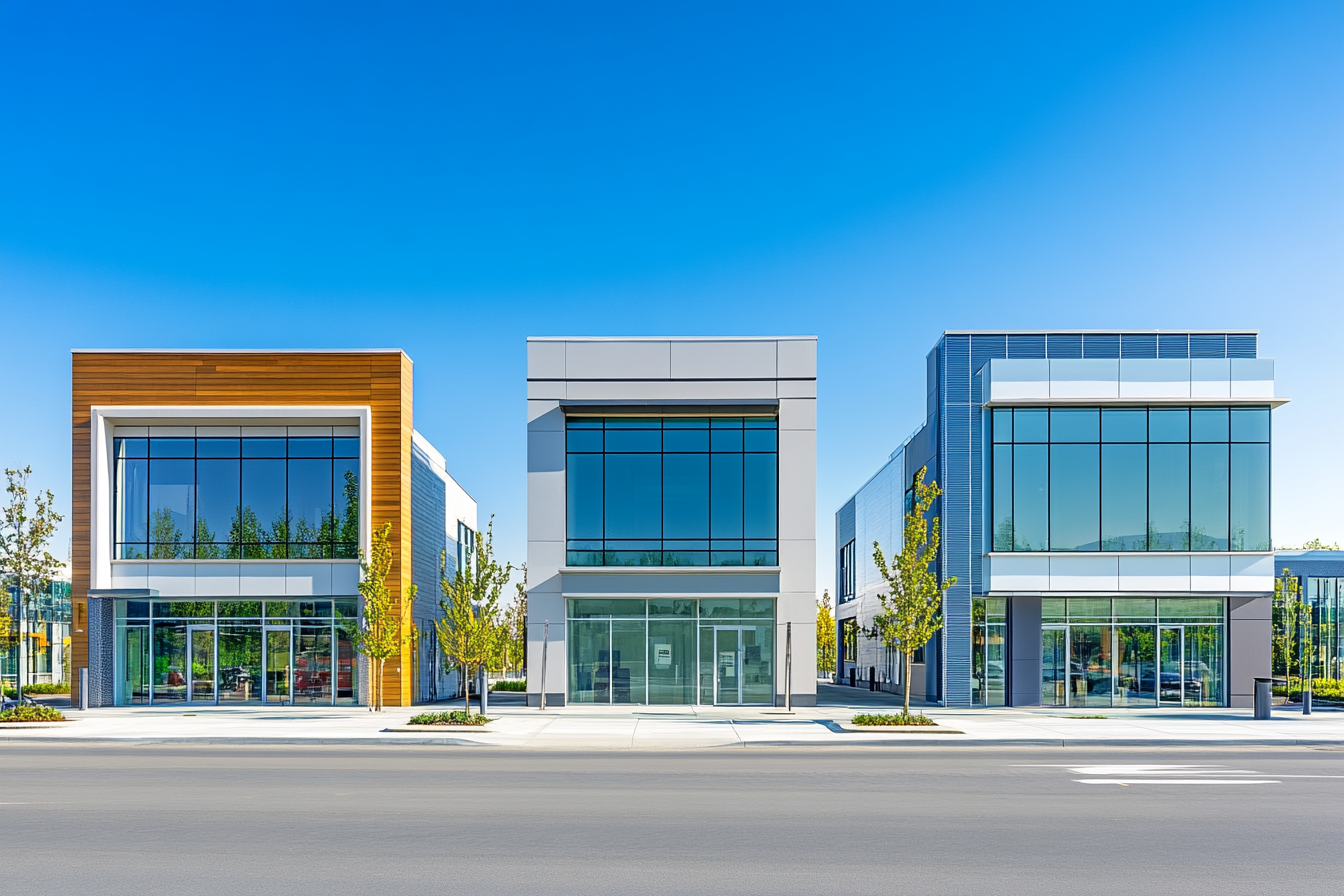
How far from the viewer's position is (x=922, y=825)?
43.2ft

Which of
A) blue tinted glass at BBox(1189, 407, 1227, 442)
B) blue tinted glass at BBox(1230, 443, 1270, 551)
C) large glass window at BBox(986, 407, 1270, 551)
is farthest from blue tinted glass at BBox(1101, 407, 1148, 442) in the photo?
blue tinted glass at BBox(1230, 443, 1270, 551)

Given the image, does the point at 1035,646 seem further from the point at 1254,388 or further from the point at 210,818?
the point at 210,818

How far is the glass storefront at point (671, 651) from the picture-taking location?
113 feet

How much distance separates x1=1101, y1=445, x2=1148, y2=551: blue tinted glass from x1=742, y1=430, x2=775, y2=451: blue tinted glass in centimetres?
1028

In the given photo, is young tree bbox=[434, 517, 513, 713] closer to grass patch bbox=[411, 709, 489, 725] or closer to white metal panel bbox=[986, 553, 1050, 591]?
grass patch bbox=[411, 709, 489, 725]

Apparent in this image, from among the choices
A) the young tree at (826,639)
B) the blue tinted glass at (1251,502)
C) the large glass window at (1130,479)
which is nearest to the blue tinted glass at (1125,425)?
the large glass window at (1130,479)

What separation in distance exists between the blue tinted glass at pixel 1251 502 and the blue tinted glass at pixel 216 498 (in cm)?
3089

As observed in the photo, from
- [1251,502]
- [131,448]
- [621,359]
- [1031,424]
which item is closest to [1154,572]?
[1251,502]

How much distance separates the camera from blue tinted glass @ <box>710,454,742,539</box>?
34906 millimetres

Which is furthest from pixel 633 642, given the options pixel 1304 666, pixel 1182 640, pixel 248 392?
pixel 1304 666

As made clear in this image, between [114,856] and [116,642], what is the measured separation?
25865mm

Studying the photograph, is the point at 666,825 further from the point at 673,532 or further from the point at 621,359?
the point at 621,359

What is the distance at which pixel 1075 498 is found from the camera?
113 feet

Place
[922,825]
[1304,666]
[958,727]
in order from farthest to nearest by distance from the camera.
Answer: [1304,666], [958,727], [922,825]
